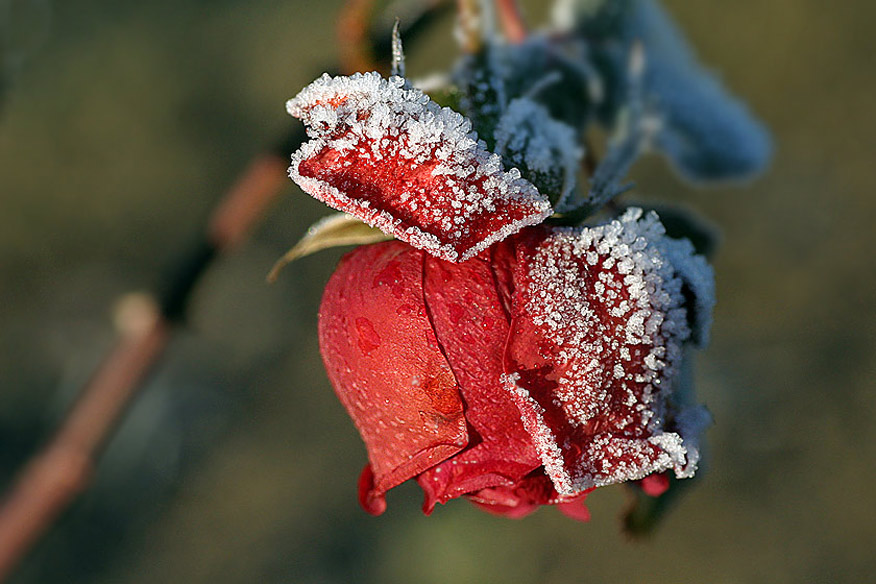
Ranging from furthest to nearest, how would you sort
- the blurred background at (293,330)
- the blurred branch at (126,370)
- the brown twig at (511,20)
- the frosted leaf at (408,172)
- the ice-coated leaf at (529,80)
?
1. the blurred background at (293,330)
2. the blurred branch at (126,370)
3. the brown twig at (511,20)
4. the ice-coated leaf at (529,80)
5. the frosted leaf at (408,172)

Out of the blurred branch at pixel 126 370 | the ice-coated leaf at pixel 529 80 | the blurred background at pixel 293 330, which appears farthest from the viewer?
the blurred background at pixel 293 330

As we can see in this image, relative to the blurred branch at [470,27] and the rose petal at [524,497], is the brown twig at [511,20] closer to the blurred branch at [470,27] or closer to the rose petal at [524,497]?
the blurred branch at [470,27]

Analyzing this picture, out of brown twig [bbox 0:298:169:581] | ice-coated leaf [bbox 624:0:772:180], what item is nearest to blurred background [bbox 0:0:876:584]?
brown twig [bbox 0:298:169:581]

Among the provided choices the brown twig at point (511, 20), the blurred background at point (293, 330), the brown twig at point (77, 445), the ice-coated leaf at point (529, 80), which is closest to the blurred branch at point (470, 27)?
the ice-coated leaf at point (529, 80)

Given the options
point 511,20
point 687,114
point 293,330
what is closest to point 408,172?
point 511,20

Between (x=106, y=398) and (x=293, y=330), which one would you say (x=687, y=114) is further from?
(x=293, y=330)

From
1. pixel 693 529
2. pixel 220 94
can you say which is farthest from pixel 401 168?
pixel 220 94
